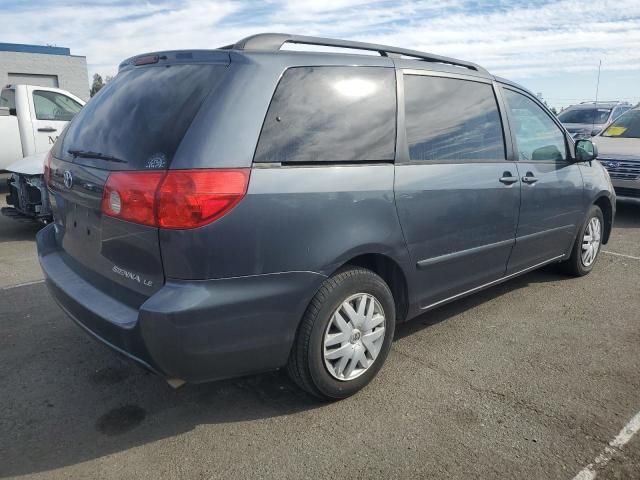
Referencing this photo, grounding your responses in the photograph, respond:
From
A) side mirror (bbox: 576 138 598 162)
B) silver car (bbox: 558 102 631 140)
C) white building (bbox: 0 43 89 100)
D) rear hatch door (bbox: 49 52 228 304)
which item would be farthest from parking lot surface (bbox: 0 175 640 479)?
white building (bbox: 0 43 89 100)

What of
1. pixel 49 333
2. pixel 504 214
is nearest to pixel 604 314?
pixel 504 214

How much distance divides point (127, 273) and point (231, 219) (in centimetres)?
60

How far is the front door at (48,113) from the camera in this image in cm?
957

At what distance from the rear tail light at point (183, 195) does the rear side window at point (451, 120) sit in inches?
48.1

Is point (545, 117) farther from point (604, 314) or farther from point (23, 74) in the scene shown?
point (23, 74)

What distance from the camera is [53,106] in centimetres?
974

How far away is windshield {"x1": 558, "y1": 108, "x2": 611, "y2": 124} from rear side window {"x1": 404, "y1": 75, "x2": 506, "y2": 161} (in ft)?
39.4

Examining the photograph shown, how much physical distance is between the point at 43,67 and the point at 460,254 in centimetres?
2919

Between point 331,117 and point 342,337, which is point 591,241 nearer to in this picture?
point 342,337

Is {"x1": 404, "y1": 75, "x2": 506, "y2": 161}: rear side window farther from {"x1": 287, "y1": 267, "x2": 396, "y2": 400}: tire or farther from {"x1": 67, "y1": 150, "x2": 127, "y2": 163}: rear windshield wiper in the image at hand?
{"x1": 67, "y1": 150, "x2": 127, "y2": 163}: rear windshield wiper

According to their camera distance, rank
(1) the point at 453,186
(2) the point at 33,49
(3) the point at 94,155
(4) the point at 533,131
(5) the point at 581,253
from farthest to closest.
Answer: (2) the point at 33,49 → (5) the point at 581,253 → (4) the point at 533,131 → (1) the point at 453,186 → (3) the point at 94,155

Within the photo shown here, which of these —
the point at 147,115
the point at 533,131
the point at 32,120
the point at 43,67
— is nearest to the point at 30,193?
the point at 32,120

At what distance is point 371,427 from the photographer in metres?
2.71

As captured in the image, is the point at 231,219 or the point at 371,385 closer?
the point at 231,219
